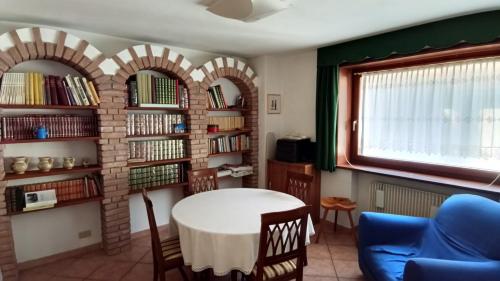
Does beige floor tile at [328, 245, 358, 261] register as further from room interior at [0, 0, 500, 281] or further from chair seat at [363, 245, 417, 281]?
chair seat at [363, 245, 417, 281]

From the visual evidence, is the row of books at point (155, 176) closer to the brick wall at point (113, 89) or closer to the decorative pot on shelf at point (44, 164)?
the brick wall at point (113, 89)

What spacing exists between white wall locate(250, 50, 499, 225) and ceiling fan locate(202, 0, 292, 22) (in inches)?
71.7

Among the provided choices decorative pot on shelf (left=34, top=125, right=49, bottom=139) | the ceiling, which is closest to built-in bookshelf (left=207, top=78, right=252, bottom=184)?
the ceiling

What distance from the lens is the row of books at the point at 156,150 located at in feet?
10.6

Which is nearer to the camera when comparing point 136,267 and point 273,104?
point 136,267

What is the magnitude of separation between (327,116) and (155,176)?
2202 mm

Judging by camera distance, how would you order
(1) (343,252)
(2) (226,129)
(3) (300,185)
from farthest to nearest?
(2) (226,129), (1) (343,252), (3) (300,185)

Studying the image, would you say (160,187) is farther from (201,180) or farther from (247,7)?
(247,7)

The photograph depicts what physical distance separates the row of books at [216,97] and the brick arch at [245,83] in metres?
0.15

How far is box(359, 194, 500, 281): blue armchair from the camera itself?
166 centimetres

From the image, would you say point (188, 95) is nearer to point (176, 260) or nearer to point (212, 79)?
point (212, 79)

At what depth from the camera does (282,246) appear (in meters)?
1.84

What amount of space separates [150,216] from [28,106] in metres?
1.55

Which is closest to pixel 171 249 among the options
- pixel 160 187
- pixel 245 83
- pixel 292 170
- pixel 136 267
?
pixel 136 267
